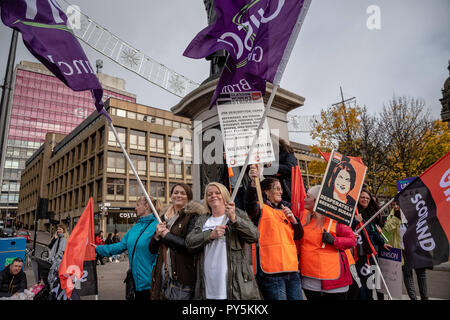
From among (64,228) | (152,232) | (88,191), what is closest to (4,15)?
(152,232)

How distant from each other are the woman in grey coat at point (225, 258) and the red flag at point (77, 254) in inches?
76.3

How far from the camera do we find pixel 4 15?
3326mm

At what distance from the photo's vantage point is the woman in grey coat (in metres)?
Result: 2.74

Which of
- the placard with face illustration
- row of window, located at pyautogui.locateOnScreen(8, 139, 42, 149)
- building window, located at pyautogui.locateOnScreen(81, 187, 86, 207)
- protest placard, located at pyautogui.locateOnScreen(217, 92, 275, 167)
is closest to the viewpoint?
the placard with face illustration

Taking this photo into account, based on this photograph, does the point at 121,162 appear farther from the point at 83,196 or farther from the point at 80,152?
the point at 80,152

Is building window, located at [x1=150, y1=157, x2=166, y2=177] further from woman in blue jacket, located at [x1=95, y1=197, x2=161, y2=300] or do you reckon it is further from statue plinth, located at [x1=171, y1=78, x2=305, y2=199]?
woman in blue jacket, located at [x1=95, y1=197, x2=161, y2=300]

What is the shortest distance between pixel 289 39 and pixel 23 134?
11125 cm

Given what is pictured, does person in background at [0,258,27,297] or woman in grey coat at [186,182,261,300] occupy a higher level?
woman in grey coat at [186,182,261,300]

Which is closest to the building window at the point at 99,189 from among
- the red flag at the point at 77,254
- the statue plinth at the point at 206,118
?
the statue plinth at the point at 206,118

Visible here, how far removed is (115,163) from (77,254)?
41407 mm

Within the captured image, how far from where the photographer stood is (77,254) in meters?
3.99

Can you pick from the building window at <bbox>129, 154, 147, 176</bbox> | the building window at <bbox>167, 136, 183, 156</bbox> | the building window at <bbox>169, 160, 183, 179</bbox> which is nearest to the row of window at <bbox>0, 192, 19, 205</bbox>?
the building window at <bbox>129, 154, 147, 176</bbox>

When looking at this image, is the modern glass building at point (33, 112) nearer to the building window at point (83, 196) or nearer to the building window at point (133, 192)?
the building window at point (83, 196)
